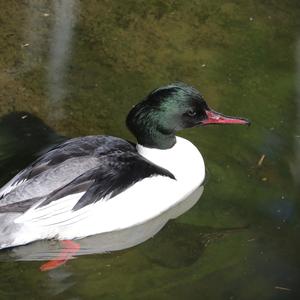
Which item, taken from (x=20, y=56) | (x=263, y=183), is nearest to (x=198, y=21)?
(x=20, y=56)

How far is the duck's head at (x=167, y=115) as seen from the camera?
6.19 meters

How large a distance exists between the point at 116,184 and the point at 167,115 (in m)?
0.72

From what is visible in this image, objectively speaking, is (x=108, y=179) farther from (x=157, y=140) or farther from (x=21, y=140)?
(x=21, y=140)

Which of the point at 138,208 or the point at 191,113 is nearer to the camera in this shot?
the point at 138,208

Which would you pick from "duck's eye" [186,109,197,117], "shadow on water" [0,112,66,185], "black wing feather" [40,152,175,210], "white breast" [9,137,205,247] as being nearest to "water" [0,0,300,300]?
"shadow on water" [0,112,66,185]

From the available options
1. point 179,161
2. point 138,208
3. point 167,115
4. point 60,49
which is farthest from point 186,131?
point 60,49

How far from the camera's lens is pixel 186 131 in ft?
23.4

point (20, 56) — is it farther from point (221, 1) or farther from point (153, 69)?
point (221, 1)

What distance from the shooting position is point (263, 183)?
654 cm

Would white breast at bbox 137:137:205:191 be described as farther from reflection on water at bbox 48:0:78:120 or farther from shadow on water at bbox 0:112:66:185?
reflection on water at bbox 48:0:78:120

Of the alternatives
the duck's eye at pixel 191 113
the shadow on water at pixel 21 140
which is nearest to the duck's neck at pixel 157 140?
the duck's eye at pixel 191 113

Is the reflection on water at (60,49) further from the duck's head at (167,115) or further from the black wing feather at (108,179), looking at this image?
the black wing feather at (108,179)

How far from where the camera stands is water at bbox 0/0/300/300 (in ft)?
18.7

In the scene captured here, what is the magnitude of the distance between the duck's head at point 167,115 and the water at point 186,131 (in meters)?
0.54
